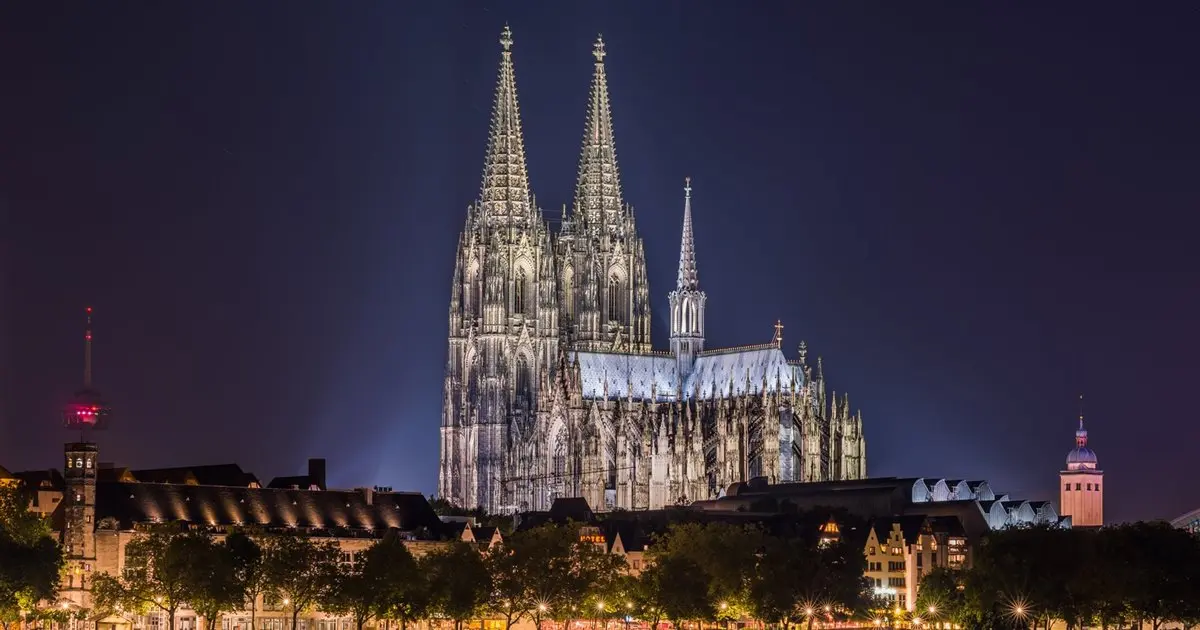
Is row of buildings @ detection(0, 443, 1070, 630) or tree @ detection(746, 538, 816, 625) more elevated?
row of buildings @ detection(0, 443, 1070, 630)

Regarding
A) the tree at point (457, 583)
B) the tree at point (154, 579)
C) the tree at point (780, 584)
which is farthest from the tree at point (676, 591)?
the tree at point (154, 579)

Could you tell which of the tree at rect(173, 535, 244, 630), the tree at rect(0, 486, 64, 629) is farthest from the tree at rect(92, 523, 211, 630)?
the tree at rect(0, 486, 64, 629)

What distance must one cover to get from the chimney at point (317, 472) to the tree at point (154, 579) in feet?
138

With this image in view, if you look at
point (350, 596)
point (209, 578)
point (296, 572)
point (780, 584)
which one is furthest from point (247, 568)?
point (780, 584)

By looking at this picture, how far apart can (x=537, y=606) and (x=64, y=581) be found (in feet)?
81.3

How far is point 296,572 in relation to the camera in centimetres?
13562

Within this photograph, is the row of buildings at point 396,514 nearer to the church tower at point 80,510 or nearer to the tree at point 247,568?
the church tower at point 80,510

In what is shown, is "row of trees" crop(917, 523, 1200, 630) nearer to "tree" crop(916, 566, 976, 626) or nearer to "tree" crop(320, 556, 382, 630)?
"tree" crop(916, 566, 976, 626)

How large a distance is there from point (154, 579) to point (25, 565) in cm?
773

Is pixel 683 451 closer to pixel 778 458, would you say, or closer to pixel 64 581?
pixel 778 458

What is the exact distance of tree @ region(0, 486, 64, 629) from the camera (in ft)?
410

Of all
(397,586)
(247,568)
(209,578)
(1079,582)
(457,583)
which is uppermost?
(247,568)

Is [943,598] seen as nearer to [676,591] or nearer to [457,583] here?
[676,591]

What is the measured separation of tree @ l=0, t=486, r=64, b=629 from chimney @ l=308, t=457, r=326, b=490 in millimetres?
43114
